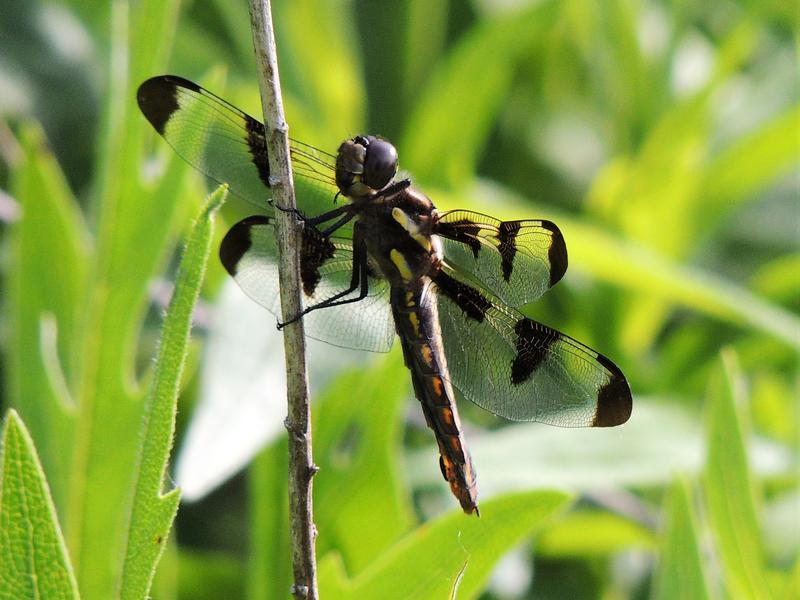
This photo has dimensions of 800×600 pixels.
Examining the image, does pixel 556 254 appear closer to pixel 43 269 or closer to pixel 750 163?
pixel 43 269

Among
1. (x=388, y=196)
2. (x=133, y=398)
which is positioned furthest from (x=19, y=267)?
(x=388, y=196)

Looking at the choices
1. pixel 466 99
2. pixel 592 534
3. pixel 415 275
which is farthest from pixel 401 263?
pixel 466 99

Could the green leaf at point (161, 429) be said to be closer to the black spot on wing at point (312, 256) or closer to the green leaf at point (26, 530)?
the green leaf at point (26, 530)

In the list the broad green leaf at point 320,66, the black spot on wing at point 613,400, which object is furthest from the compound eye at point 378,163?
the broad green leaf at point 320,66

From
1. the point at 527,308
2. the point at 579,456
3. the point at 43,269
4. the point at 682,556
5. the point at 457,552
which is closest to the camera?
the point at 457,552

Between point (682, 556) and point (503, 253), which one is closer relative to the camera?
point (682, 556)

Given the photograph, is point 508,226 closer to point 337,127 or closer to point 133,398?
point 133,398

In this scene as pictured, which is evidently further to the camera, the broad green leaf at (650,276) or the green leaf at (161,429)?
the broad green leaf at (650,276)
